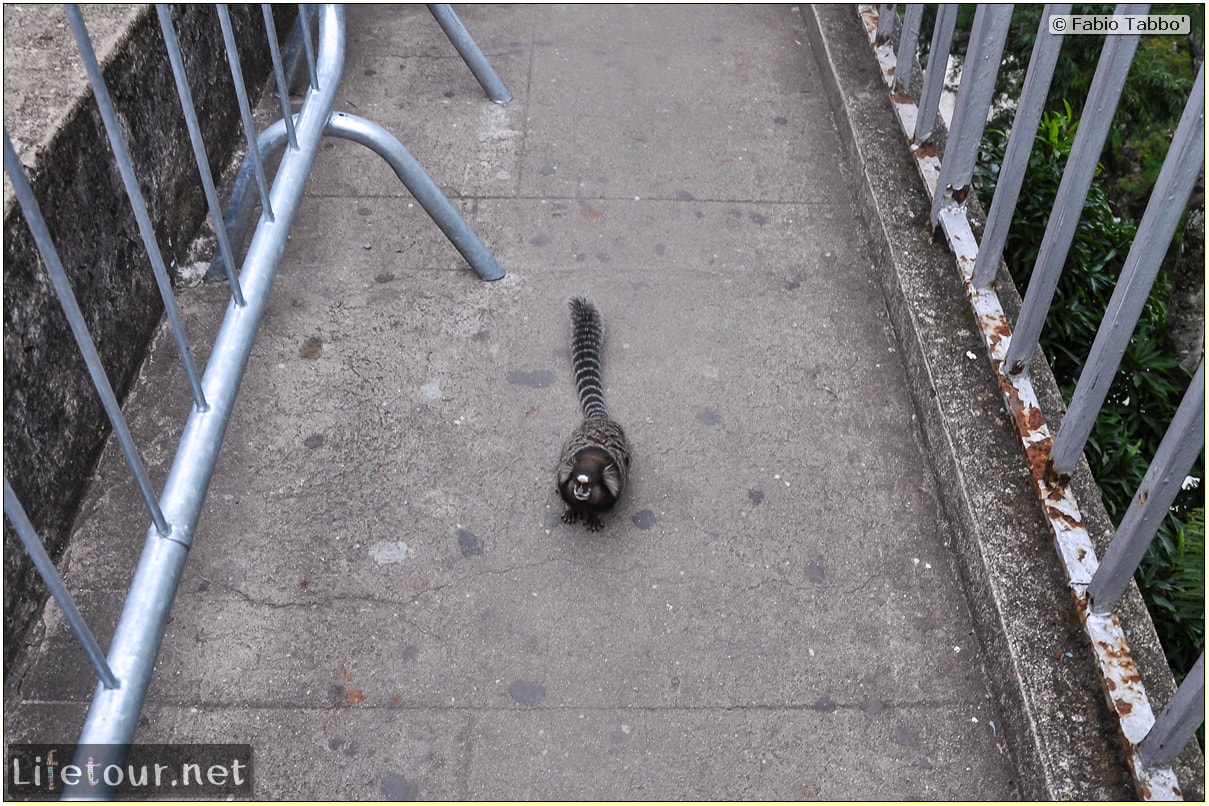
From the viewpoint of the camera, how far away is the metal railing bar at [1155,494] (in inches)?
76.4

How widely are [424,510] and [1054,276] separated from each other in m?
1.81

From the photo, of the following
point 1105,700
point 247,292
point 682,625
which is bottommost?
point 682,625

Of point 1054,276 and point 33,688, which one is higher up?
point 1054,276

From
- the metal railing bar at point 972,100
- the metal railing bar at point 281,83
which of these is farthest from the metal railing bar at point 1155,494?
the metal railing bar at point 281,83

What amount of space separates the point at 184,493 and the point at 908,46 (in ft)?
10.6

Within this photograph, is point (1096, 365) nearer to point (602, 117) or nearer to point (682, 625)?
point (682, 625)

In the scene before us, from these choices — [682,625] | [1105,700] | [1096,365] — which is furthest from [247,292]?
[1105,700]

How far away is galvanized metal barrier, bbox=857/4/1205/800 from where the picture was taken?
2.04 meters

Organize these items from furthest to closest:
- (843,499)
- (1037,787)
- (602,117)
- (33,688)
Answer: (602,117), (843,499), (33,688), (1037,787)

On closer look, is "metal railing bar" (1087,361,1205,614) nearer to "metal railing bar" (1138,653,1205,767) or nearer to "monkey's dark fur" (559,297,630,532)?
"metal railing bar" (1138,653,1205,767)

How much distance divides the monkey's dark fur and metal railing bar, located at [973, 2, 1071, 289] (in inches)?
48.2

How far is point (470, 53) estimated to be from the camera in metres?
4.48

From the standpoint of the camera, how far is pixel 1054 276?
264 cm

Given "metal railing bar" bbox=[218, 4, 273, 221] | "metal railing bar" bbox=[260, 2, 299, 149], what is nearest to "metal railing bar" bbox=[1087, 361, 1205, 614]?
"metal railing bar" bbox=[218, 4, 273, 221]
